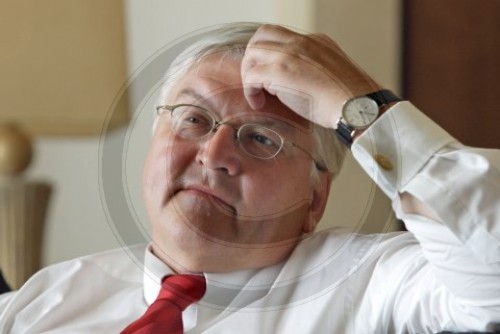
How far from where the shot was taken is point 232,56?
1014mm

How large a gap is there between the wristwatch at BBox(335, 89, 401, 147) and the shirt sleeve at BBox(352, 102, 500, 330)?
0.01 meters

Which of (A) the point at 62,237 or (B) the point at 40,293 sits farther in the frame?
(A) the point at 62,237

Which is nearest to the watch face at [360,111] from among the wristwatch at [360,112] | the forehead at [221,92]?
the wristwatch at [360,112]

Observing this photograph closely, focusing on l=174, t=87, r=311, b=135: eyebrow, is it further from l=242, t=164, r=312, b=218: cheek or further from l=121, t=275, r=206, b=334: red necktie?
l=121, t=275, r=206, b=334: red necktie

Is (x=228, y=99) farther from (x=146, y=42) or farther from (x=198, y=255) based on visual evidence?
(x=146, y=42)

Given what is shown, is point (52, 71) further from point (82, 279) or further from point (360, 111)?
point (360, 111)

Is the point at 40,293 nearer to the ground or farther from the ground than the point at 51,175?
farther from the ground

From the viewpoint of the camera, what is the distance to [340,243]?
3.35ft

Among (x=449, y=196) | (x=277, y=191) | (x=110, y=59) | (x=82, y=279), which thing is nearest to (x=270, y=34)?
(x=277, y=191)

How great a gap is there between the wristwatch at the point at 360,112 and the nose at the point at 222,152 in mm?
158

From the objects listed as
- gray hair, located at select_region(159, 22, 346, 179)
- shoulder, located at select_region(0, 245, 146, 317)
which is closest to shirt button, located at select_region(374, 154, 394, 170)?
gray hair, located at select_region(159, 22, 346, 179)

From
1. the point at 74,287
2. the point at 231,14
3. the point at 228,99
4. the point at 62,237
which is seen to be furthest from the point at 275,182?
the point at 62,237

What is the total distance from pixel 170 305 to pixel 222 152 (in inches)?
9.1

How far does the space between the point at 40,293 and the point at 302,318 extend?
455mm
